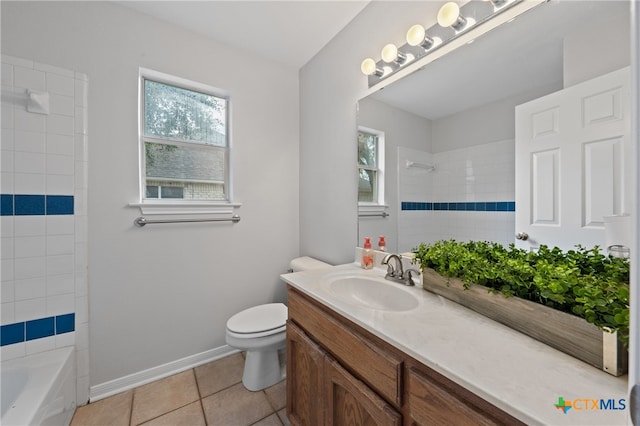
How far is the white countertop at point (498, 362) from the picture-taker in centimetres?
49

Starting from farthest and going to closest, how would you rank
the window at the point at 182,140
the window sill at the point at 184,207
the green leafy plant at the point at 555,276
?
the window at the point at 182,140
the window sill at the point at 184,207
the green leafy plant at the point at 555,276

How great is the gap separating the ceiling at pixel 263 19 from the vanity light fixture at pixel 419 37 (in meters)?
0.58

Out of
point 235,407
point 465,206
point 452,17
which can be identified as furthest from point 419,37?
point 235,407

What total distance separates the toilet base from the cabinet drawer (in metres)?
0.66

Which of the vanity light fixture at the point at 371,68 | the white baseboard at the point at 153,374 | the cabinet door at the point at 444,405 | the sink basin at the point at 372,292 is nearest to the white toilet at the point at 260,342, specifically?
the white baseboard at the point at 153,374

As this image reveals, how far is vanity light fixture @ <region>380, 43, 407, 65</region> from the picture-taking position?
140 cm

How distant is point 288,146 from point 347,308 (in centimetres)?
167

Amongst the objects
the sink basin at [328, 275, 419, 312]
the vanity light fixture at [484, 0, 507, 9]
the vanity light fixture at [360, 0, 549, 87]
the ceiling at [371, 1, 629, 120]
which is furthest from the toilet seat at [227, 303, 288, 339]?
the vanity light fixture at [484, 0, 507, 9]

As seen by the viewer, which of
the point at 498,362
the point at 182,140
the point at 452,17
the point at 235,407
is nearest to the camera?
the point at 498,362

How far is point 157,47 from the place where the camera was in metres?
1.74

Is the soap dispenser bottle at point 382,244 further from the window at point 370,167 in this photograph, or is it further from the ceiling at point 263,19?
the ceiling at point 263,19

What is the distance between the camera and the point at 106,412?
1471 millimetres

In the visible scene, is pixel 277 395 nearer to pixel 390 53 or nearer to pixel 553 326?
pixel 553 326

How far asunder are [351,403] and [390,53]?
1.65m
